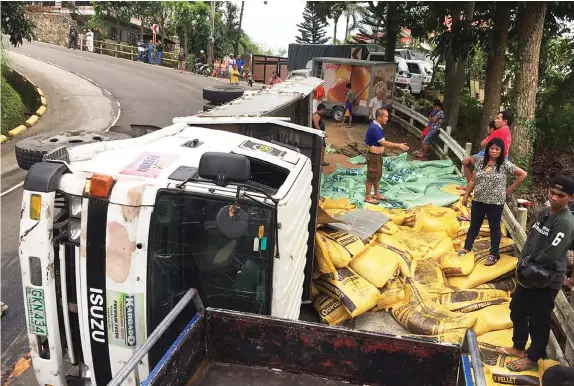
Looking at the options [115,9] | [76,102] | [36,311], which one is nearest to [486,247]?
[36,311]

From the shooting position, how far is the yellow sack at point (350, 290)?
500 centimetres

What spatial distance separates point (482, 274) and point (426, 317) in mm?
1061

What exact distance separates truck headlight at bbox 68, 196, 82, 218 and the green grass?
11.6 m

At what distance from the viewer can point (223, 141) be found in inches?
163

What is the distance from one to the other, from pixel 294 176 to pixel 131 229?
1.16 metres

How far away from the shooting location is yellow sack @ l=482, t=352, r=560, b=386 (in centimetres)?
425

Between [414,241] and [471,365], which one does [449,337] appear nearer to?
[414,241]

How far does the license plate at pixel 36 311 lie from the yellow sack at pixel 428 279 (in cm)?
352

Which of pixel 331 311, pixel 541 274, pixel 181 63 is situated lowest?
pixel 331 311

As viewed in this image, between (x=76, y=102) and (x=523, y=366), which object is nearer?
(x=523, y=366)

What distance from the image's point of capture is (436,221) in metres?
6.77

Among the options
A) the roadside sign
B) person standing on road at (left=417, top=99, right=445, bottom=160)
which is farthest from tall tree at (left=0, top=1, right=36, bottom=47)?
the roadside sign

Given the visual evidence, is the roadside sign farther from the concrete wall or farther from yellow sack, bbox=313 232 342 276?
the concrete wall

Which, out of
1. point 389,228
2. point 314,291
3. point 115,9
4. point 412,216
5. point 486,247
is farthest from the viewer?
point 115,9
